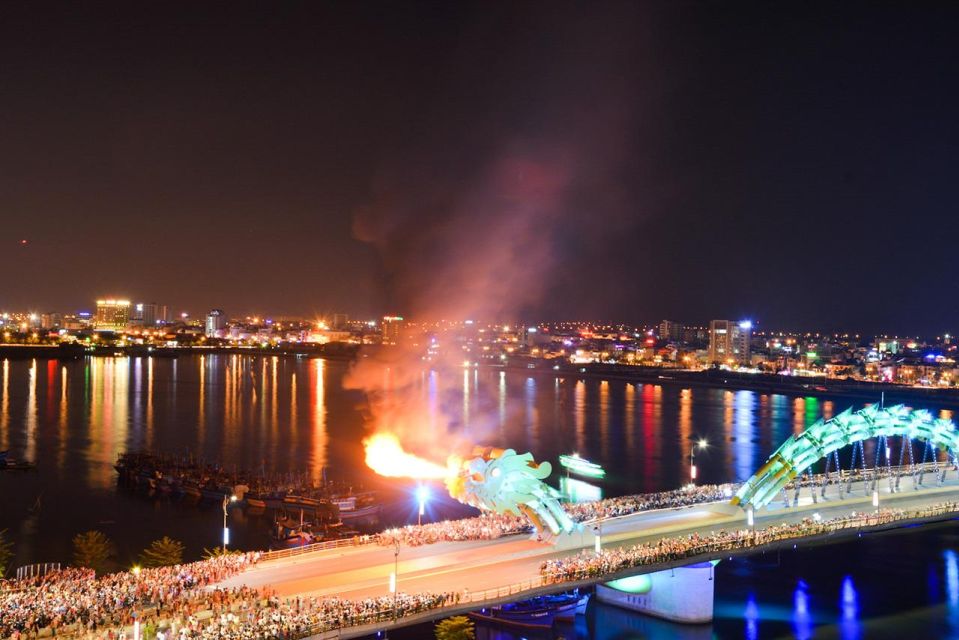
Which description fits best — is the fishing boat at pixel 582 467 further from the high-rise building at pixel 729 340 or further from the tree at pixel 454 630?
the high-rise building at pixel 729 340

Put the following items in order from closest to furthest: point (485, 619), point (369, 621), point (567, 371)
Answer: point (369, 621) < point (485, 619) < point (567, 371)

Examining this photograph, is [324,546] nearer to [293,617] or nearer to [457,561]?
[457,561]

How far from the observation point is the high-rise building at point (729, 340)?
407 feet

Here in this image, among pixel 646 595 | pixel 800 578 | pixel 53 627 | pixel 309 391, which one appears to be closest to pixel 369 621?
pixel 53 627

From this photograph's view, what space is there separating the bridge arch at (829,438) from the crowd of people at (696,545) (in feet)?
3.87

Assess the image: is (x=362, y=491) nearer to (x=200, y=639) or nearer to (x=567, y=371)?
(x=200, y=639)

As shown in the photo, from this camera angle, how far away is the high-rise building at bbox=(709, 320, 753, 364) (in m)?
124

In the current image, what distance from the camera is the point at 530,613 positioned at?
1584 centimetres

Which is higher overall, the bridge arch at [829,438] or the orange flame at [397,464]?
the bridge arch at [829,438]

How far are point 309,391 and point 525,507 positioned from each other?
54752mm

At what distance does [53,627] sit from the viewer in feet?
33.4

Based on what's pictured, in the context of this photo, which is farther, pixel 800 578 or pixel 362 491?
pixel 362 491

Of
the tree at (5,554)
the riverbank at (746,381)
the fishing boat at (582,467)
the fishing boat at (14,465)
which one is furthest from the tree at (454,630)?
the riverbank at (746,381)

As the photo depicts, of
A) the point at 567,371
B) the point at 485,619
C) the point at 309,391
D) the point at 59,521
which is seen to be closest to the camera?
the point at 485,619
